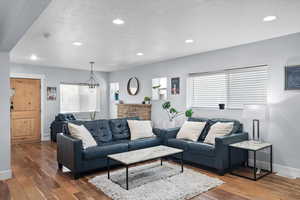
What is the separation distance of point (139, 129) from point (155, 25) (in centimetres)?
230

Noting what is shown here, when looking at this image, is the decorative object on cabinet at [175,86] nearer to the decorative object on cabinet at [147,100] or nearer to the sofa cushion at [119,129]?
the decorative object on cabinet at [147,100]

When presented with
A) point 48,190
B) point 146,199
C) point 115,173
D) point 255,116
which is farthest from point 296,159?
point 48,190

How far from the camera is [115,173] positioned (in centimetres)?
356

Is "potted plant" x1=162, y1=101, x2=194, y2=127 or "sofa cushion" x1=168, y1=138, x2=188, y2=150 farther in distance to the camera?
"potted plant" x1=162, y1=101, x2=194, y2=127

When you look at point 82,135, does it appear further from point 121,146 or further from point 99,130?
point 121,146

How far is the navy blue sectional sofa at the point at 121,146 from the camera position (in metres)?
3.42

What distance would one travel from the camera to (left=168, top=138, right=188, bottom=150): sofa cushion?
13.3ft

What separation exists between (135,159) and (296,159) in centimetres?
265

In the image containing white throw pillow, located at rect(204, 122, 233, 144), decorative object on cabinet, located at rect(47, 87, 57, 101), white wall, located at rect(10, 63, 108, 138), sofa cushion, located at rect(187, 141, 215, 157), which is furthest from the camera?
decorative object on cabinet, located at rect(47, 87, 57, 101)

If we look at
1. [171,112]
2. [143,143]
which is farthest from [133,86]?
[143,143]

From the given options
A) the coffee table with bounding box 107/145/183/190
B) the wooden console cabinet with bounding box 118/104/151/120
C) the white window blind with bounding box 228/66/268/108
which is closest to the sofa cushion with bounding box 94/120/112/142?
the coffee table with bounding box 107/145/183/190

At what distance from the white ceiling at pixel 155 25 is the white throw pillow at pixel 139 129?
1604 mm

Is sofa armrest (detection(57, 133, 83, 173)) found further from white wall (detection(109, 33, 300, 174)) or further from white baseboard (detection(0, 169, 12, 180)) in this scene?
white wall (detection(109, 33, 300, 174))

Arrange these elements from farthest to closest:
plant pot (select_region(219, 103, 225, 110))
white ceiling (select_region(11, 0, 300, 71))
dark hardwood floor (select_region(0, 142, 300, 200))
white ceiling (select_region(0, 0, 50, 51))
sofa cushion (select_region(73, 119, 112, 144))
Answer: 1. plant pot (select_region(219, 103, 225, 110))
2. sofa cushion (select_region(73, 119, 112, 144))
3. dark hardwood floor (select_region(0, 142, 300, 200))
4. white ceiling (select_region(11, 0, 300, 71))
5. white ceiling (select_region(0, 0, 50, 51))
